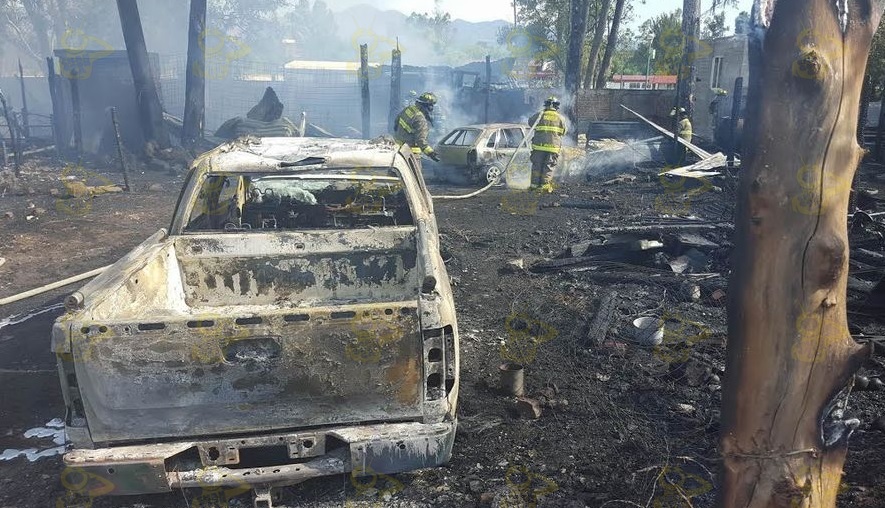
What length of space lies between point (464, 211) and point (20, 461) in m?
8.59

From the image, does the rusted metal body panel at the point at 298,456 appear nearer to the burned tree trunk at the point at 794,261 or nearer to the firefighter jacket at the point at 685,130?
the burned tree trunk at the point at 794,261

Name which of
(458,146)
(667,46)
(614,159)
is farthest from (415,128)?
(667,46)

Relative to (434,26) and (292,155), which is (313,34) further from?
(292,155)

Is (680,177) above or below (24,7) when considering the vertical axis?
below

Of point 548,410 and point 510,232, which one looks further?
point 510,232

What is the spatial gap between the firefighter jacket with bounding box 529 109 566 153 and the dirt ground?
3.24 metres

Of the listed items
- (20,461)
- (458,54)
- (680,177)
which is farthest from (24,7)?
(20,461)

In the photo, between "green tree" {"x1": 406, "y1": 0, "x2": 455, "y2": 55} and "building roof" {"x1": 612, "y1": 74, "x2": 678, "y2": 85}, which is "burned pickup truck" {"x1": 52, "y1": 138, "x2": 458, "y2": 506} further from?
"green tree" {"x1": 406, "y1": 0, "x2": 455, "y2": 55}

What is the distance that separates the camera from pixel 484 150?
45.9ft

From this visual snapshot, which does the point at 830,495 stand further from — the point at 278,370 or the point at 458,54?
the point at 458,54

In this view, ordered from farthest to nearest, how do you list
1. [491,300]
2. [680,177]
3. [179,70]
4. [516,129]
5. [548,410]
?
1. [179,70]
2. [516,129]
3. [680,177]
4. [491,300]
5. [548,410]

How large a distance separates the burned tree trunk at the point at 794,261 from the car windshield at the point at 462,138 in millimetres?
12421

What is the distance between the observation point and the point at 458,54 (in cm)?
7956

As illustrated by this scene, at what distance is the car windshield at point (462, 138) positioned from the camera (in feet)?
46.5
